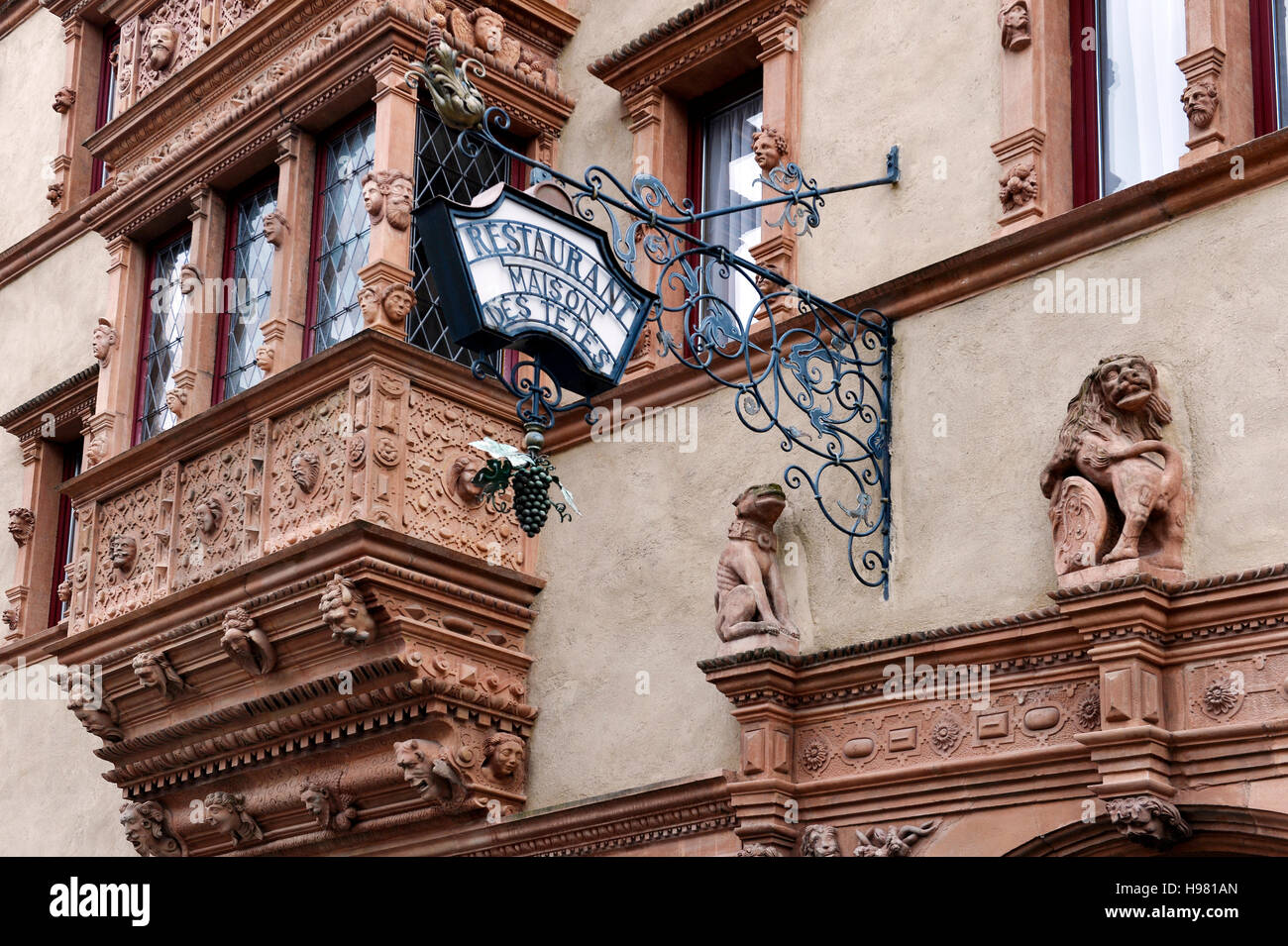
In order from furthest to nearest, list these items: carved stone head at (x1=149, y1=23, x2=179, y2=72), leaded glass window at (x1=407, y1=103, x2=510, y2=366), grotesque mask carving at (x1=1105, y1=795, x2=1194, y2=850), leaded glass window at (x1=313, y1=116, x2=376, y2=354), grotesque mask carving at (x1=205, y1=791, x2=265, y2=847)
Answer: carved stone head at (x1=149, y1=23, x2=179, y2=72), grotesque mask carving at (x1=205, y1=791, x2=265, y2=847), leaded glass window at (x1=313, y1=116, x2=376, y2=354), leaded glass window at (x1=407, y1=103, x2=510, y2=366), grotesque mask carving at (x1=1105, y1=795, x2=1194, y2=850)

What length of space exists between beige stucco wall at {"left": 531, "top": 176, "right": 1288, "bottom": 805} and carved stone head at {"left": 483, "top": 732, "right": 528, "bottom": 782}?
5.8 inches

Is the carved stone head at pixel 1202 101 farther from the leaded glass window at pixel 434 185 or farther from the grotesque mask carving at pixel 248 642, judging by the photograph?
the grotesque mask carving at pixel 248 642

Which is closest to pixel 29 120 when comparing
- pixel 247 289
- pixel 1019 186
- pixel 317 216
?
pixel 247 289

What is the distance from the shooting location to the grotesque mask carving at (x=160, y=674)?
12.4m

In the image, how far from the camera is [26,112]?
18172 mm

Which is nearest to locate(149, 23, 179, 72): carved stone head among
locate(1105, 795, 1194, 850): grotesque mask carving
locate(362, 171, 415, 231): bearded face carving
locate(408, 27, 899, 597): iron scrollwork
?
locate(362, 171, 415, 231): bearded face carving

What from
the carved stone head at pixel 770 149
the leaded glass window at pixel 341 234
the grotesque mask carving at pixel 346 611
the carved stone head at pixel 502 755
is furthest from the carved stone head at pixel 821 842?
the leaded glass window at pixel 341 234

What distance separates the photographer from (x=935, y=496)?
999 centimetres

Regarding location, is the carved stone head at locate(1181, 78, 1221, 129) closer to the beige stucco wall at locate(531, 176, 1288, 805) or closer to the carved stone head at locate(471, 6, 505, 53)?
the beige stucco wall at locate(531, 176, 1288, 805)

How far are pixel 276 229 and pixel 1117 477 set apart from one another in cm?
561

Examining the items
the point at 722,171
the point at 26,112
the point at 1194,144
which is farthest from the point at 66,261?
the point at 1194,144

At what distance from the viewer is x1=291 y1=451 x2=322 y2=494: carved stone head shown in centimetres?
1148

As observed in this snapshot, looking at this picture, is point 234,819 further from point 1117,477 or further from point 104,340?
point 1117,477

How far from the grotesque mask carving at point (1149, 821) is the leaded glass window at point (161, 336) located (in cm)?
707
